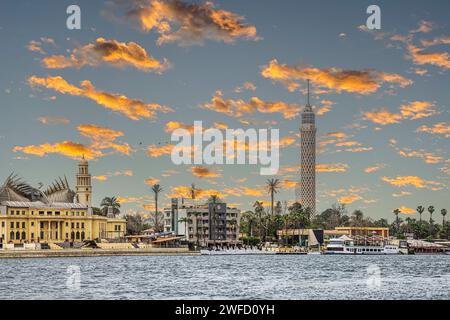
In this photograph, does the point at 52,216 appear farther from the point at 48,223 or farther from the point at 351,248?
the point at 351,248

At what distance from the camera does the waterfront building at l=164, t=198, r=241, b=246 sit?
603 feet

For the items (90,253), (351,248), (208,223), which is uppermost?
(208,223)

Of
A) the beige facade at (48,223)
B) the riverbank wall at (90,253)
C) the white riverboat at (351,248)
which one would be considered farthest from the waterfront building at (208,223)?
the white riverboat at (351,248)

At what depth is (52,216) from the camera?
168375 mm

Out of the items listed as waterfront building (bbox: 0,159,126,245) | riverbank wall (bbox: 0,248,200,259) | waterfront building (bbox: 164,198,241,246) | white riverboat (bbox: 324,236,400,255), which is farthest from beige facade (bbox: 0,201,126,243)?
white riverboat (bbox: 324,236,400,255)

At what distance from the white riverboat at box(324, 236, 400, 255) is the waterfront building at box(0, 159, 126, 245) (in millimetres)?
51183

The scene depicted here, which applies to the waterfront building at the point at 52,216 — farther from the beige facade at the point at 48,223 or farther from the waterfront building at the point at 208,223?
the waterfront building at the point at 208,223

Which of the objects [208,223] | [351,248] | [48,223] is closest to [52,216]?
[48,223]

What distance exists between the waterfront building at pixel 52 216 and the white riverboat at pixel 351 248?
51183mm

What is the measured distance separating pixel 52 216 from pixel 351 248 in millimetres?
70735

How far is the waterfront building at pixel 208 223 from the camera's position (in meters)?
184
